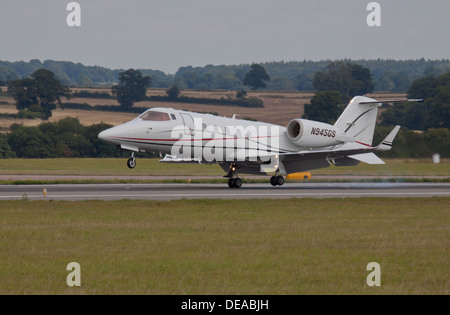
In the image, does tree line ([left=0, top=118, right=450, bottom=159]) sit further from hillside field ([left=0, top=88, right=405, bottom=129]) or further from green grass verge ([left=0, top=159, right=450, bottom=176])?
green grass verge ([left=0, top=159, right=450, bottom=176])

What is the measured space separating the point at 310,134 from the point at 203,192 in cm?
743

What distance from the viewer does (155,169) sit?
2461 inches

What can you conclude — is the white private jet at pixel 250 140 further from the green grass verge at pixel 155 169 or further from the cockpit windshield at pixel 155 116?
the green grass verge at pixel 155 169

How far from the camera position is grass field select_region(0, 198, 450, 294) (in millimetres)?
13391

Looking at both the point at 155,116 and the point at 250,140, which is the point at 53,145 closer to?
the point at 250,140

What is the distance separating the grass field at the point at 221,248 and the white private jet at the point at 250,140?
748 cm

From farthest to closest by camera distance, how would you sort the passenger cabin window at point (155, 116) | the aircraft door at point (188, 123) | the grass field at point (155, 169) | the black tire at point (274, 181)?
1. the grass field at point (155, 169)
2. the black tire at point (274, 181)
3. the aircraft door at point (188, 123)
4. the passenger cabin window at point (155, 116)

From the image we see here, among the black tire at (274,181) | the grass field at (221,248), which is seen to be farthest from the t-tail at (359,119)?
the grass field at (221,248)

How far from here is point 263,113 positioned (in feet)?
374

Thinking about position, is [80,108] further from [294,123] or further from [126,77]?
[294,123]

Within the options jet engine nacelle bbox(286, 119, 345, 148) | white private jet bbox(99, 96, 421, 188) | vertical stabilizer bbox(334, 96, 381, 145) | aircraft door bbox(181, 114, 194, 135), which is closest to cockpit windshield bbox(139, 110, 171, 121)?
white private jet bbox(99, 96, 421, 188)

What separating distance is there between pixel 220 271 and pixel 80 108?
357 feet

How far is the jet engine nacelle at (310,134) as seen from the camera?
126ft
